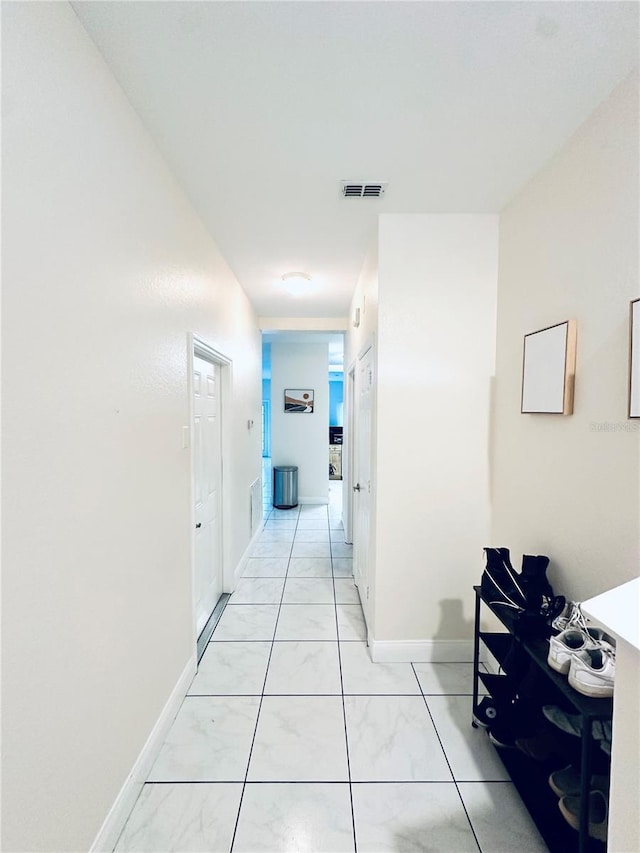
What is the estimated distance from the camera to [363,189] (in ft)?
6.17

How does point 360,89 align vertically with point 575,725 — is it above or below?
above

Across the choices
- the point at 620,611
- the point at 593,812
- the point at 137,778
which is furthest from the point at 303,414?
the point at 620,611

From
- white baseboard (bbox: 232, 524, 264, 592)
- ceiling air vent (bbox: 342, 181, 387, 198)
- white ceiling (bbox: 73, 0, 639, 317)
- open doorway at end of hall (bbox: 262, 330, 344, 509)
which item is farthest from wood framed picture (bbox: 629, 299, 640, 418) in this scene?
open doorway at end of hall (bbox: 262, 330, 344, 509)

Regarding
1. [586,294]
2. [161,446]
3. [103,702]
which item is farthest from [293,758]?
[586,294]

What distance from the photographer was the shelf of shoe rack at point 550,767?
41.1 inches

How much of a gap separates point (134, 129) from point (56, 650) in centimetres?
172

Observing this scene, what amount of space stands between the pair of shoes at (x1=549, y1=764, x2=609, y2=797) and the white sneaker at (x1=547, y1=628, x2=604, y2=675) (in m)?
0.32

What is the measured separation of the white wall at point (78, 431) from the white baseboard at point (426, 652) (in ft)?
4.04

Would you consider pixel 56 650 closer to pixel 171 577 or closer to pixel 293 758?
pixel 171 577

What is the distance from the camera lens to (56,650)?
1.00 meters

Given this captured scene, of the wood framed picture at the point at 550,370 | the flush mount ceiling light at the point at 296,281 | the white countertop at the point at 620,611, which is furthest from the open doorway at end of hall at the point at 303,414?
the white countertop at the point at 620,611

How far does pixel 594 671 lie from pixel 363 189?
6.94ft

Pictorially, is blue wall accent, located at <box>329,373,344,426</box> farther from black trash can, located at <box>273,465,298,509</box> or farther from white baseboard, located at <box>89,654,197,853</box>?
white baseboard, located at <box>89,654,197,853</box>

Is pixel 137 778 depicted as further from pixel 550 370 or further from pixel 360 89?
pixel 360 89
